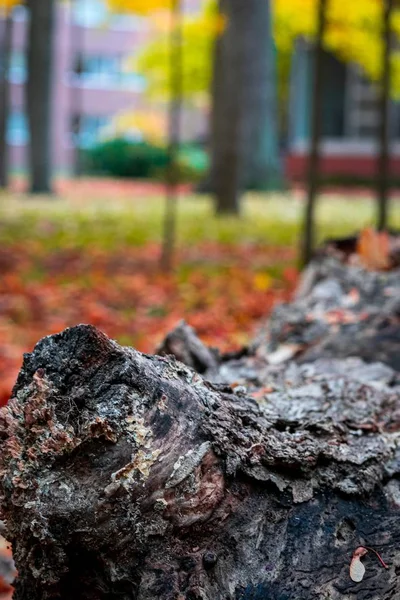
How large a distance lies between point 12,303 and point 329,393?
463 cm

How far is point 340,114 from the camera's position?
29.5 meters

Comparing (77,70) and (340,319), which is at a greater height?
(77,70)

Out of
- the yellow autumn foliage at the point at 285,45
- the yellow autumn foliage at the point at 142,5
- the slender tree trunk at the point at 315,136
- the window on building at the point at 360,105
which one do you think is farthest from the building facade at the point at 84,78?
the slender tree trunk at the point at 315,136

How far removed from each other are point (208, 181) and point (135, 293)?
45.6 feet

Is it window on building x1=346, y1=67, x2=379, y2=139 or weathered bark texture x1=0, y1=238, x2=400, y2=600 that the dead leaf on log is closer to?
weathered bark texture x1=0, y1=238, x2=400, y2=600

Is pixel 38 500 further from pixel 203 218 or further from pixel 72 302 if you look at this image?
pixel 203 218

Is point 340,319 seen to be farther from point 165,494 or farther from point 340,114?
point 340,114

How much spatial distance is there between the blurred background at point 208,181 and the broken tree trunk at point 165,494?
99.2 inches

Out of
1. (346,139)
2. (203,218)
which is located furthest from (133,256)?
(346,139)

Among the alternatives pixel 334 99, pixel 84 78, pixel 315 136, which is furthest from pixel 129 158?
pixel 315 136

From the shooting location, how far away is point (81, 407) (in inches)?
66.6

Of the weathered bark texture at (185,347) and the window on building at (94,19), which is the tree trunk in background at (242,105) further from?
the window on building at (94,19)

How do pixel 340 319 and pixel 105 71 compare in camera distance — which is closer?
pixel 340 319

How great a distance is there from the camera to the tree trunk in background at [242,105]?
A: 14109 millimetres
